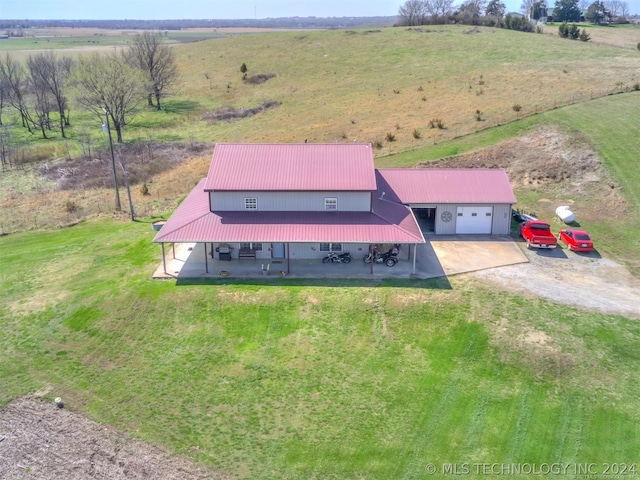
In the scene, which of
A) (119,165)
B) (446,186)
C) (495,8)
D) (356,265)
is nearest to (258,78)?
A: (119,165)

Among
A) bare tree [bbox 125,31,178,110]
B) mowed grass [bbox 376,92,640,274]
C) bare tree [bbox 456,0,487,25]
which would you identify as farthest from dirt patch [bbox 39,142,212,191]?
bare tree [bbox 456,0,487,25]

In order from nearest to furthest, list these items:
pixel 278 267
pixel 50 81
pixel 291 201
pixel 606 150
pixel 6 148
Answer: pixel 278 267 → pixel 291 201 → pixel 606 150 → pixel 6 148 → pixel 50 81

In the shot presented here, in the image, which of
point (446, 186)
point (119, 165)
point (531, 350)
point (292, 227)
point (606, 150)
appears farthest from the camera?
point (119, 165)

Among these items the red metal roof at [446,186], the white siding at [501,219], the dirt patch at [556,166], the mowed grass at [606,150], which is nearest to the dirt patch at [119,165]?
the mowed grass at [606,150]

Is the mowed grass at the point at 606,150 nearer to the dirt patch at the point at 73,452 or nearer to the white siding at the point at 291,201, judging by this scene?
the white siding at the point at 291,201

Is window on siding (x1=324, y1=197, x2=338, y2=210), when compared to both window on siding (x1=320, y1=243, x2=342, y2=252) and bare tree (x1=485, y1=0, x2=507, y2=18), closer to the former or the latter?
window on siding (x1=320, y1=243, x2=342, y2=252)

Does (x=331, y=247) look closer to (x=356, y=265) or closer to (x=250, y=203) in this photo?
(x=356, y=265)
